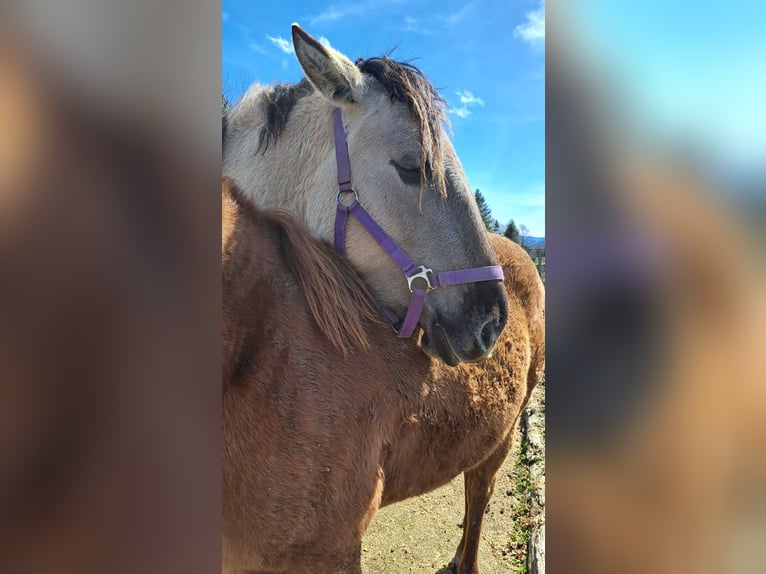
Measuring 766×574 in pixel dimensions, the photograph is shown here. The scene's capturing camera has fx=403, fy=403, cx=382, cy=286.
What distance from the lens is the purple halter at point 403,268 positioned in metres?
1.06

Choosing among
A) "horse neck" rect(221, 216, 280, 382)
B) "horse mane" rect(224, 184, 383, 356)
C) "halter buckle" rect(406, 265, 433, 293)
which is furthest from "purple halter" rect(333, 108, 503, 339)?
"horse neck" rect(221, 216, 280, 382)

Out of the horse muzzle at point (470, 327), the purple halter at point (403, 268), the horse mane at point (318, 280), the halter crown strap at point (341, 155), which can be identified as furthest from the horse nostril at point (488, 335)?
the halter crown strap at point (341, 155)

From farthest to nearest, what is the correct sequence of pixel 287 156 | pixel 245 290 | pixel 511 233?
1. pixel 511 233
2. pixel 287 156
3. pixel 245 290

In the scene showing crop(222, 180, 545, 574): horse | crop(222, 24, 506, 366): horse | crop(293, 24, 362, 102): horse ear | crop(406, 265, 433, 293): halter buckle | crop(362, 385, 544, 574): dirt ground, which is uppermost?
crop(293, 24, 362, 102): horse ear

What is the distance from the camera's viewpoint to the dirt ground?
1.95 meters

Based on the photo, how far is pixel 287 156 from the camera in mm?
1308

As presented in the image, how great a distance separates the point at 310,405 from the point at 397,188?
0.62m

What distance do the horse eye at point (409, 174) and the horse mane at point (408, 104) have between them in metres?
0.02
